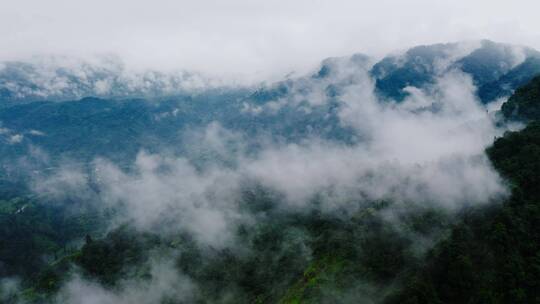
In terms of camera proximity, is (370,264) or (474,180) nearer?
(370,264)

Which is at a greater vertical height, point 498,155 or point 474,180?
point 498,155

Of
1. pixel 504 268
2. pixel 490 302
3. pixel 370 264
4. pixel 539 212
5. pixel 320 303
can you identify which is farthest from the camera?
pixel 370 264

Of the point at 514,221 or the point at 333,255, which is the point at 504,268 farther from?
the point at 333,255

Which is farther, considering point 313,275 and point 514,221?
point 313,275

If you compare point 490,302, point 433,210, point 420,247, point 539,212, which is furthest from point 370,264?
point 539,212

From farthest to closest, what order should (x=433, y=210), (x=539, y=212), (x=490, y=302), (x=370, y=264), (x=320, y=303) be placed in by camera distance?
(x=433, y=210), (x=370, y=264), (x=320, y=303), (x=539, y=212), (x=490, y=302)

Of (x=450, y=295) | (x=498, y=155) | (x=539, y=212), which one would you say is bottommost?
(x=450, y=295)

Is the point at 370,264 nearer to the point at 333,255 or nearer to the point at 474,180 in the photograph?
the point at 333,255

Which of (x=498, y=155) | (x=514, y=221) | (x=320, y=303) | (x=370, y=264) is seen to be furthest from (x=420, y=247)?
(x=498, y=155)


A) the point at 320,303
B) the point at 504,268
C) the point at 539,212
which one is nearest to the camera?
the point at 504,268
